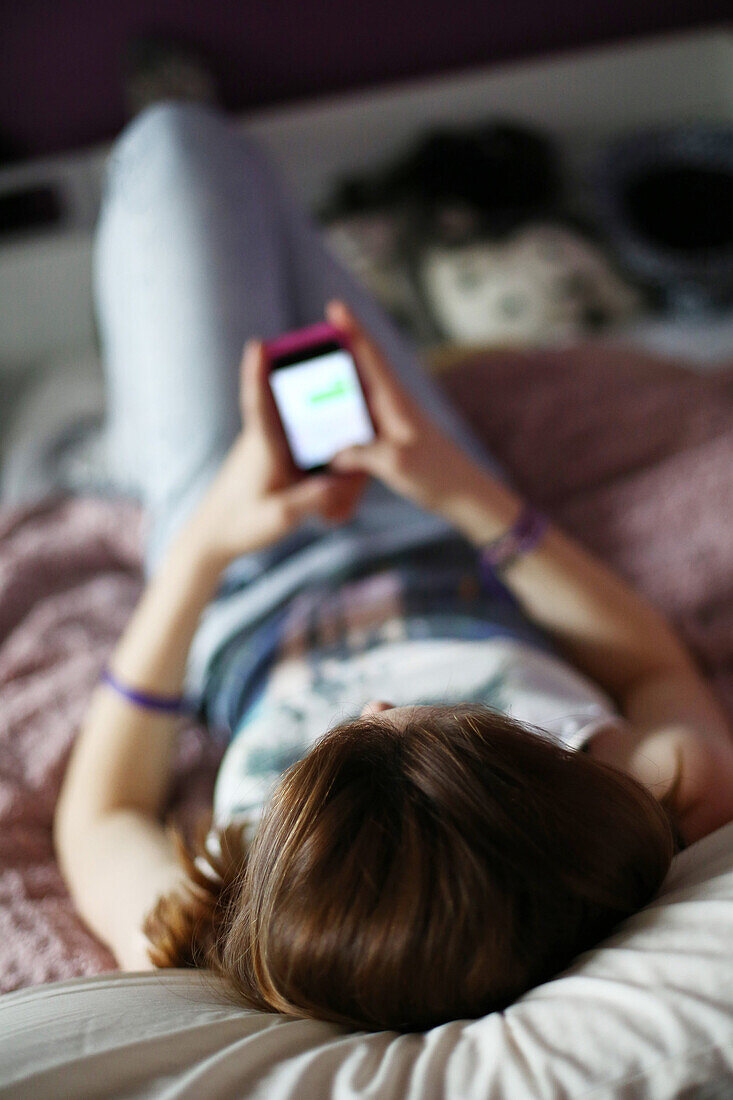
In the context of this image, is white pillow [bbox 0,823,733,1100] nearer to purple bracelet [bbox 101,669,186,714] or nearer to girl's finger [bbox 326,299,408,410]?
purple bracelet [bbox 101,669,186,714]

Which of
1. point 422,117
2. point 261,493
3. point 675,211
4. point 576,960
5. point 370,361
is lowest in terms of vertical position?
point 576,960

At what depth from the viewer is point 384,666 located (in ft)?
2.69

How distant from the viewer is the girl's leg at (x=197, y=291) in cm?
103

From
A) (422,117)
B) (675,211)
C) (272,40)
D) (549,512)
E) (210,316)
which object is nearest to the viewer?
(210,316)

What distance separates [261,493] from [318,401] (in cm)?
11

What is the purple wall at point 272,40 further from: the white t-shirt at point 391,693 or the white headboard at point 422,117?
the white t-shirt at point 391,693

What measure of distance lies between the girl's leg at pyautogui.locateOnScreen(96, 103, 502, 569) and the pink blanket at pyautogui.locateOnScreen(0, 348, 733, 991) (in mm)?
104

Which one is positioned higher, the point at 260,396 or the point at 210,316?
the point at 210,316

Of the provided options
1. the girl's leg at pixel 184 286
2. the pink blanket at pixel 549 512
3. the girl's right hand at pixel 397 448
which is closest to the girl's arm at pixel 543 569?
the girl's right hand at pixel 397 448

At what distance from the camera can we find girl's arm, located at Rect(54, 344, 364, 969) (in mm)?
740

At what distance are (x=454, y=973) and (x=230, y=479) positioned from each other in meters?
0.56

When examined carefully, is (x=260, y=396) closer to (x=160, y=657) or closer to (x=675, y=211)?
(x=160, y=657)

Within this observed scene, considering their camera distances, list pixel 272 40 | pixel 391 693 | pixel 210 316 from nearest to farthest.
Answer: pixel 391 693
pixel 210 316
pixel 272 40

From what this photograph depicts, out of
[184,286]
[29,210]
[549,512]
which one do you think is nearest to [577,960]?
[549,512]
